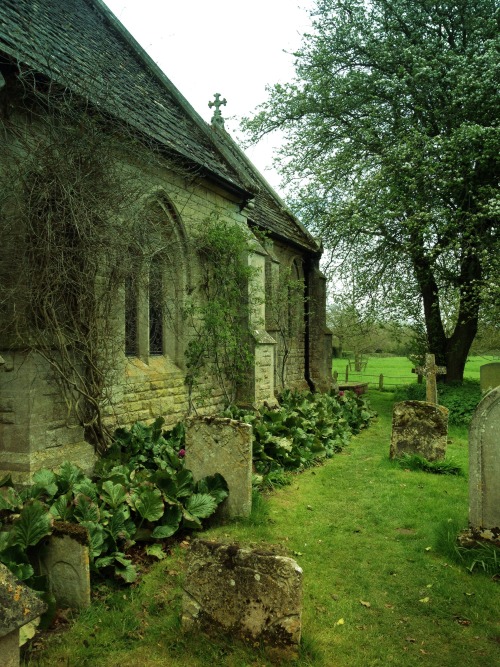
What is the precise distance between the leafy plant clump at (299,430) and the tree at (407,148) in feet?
14.6

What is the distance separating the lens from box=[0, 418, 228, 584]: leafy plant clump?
13.1 ft

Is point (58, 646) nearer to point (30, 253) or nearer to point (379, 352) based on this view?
point (30, 253)

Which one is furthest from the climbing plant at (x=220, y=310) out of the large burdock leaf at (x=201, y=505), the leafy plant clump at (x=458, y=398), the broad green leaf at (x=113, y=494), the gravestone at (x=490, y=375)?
the gravestone at (x=490, y=375)

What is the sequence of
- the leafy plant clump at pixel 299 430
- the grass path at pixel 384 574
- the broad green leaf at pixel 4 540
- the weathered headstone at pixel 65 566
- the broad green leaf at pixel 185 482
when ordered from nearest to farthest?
1. the grass path at pixel 384 574
2. the broad green leaf at pixel 4 540
3. the weathered headstone at pixel 65 566
4. the broad green leaf at pixel 185 482
5. the leafy plant clump at pixel 299 430

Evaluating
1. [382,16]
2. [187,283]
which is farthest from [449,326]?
[187,283]

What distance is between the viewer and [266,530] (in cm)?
577

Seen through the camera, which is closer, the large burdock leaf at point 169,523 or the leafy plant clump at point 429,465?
the large burdock leaf at point 169,523

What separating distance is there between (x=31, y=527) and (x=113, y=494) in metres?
1.17

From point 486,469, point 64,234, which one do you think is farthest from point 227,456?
point 64,234

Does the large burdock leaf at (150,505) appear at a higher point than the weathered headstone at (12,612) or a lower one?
lower

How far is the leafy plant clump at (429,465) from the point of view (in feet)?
27.3

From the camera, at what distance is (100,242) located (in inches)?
260

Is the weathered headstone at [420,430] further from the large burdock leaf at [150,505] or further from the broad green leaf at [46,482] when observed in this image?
the broad green leaf at [46,482]

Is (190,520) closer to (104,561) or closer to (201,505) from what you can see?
(201,505)
